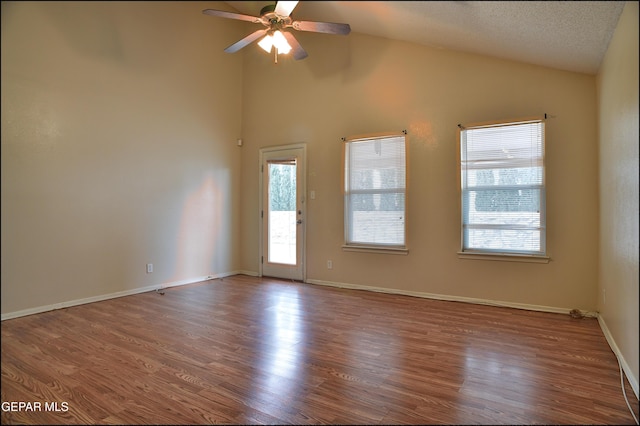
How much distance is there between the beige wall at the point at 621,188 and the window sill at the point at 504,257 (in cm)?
60

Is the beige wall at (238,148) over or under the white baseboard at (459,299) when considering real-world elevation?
over

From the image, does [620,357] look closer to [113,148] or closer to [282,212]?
[282,212]

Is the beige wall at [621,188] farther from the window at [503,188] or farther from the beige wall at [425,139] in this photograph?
the window at [503,188]

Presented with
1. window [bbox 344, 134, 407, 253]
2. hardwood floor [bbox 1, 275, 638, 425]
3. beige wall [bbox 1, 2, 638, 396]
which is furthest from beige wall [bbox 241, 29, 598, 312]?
hardwood floor [bbox 1, 275, 638, 425]

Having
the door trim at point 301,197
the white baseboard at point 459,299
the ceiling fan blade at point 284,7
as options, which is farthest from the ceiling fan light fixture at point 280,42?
the white baseboard at point 459,299

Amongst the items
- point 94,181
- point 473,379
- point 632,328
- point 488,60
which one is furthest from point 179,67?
point 632,328

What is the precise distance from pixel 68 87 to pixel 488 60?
472cm

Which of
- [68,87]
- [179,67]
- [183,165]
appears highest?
[179,67]

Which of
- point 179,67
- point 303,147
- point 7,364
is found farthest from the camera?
point 303,147

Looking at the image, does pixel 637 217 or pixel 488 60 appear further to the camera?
pixel 488 60

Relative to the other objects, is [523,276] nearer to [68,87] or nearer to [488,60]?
[488,60]

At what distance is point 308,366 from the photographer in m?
2.56

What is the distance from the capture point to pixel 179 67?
526 centimetres

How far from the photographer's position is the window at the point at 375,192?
15.8ft
